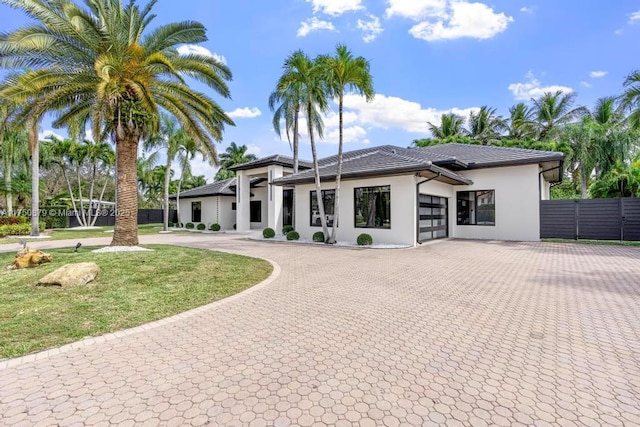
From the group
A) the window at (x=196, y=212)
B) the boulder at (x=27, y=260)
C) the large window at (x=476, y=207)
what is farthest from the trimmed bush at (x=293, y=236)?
the window at (x=196, y=212)

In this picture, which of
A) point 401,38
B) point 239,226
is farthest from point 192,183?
point 401,38

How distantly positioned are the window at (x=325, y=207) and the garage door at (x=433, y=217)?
4.37m

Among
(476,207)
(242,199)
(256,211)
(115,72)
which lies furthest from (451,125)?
(115,72)

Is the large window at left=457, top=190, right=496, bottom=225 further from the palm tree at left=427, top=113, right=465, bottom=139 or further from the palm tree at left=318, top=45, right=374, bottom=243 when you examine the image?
the palm tree at left=427, top=113, right=465, bottom=139

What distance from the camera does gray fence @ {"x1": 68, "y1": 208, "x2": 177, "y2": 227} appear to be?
29406 mm

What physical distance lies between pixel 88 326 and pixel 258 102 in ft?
58.8

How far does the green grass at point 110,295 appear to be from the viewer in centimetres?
428

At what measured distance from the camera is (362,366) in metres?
3.36

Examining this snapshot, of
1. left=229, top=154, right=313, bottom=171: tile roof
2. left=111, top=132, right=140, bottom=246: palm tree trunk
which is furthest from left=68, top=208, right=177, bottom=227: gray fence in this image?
left=111, top=132, right=140, bottom=246: palm tree trunk

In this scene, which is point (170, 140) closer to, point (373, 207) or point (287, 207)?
point (287, 207)

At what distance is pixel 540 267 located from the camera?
8.88 meters

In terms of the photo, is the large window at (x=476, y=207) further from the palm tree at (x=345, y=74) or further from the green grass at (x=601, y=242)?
the palm tree at (x=345, y=74)

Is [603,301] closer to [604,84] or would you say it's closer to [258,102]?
[258,102]

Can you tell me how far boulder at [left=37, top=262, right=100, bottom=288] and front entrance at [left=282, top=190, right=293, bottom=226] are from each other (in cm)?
1532
